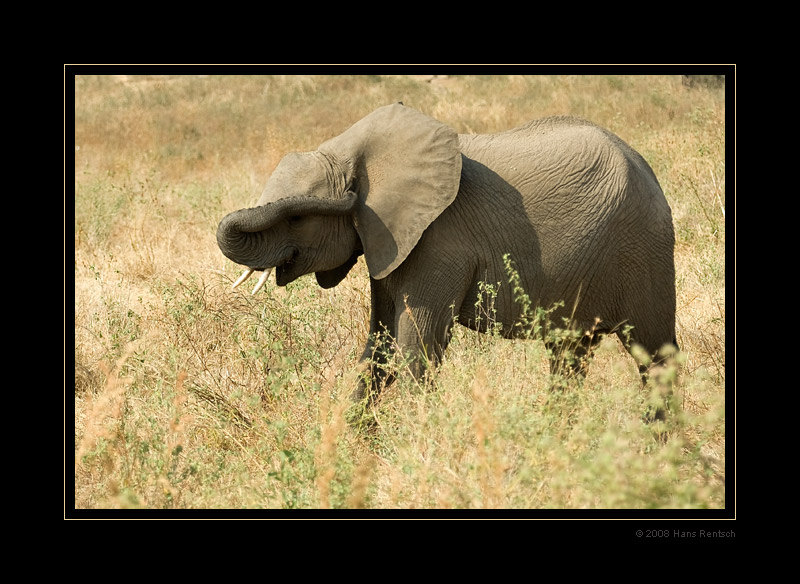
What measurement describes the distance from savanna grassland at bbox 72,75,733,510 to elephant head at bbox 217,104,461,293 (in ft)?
2.16

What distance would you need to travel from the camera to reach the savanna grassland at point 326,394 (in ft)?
15.0

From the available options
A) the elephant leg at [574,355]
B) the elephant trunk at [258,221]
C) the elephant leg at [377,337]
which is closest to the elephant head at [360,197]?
the elephant trunk at [258,221]

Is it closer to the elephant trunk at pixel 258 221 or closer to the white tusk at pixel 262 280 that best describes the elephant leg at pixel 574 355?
the elephant trunk at pixel 258 221

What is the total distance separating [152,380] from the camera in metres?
6.71

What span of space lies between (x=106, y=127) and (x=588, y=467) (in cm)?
1433

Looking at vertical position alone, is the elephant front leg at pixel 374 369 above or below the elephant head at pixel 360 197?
below

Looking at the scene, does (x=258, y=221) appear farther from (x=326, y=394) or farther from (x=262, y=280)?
(x=326, y=394)

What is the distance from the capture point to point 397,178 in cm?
573

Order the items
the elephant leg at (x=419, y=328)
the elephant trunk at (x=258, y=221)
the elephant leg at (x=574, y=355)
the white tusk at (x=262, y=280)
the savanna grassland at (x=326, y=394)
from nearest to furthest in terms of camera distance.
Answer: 1. the savanna grassland at (x=326, y=394)
2. the elephant trunk at (x=258, y=221)
3. the white tusk at (x=262, y=280)
4. the elephant leg at (x=419, y=328)
5. the elephant leg at (x=574, y=355)

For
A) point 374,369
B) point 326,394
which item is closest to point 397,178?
point 374,369

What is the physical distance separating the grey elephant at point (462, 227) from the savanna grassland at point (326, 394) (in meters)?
0.38

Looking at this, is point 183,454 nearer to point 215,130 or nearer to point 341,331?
point 341,331

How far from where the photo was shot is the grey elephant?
5.62 m
